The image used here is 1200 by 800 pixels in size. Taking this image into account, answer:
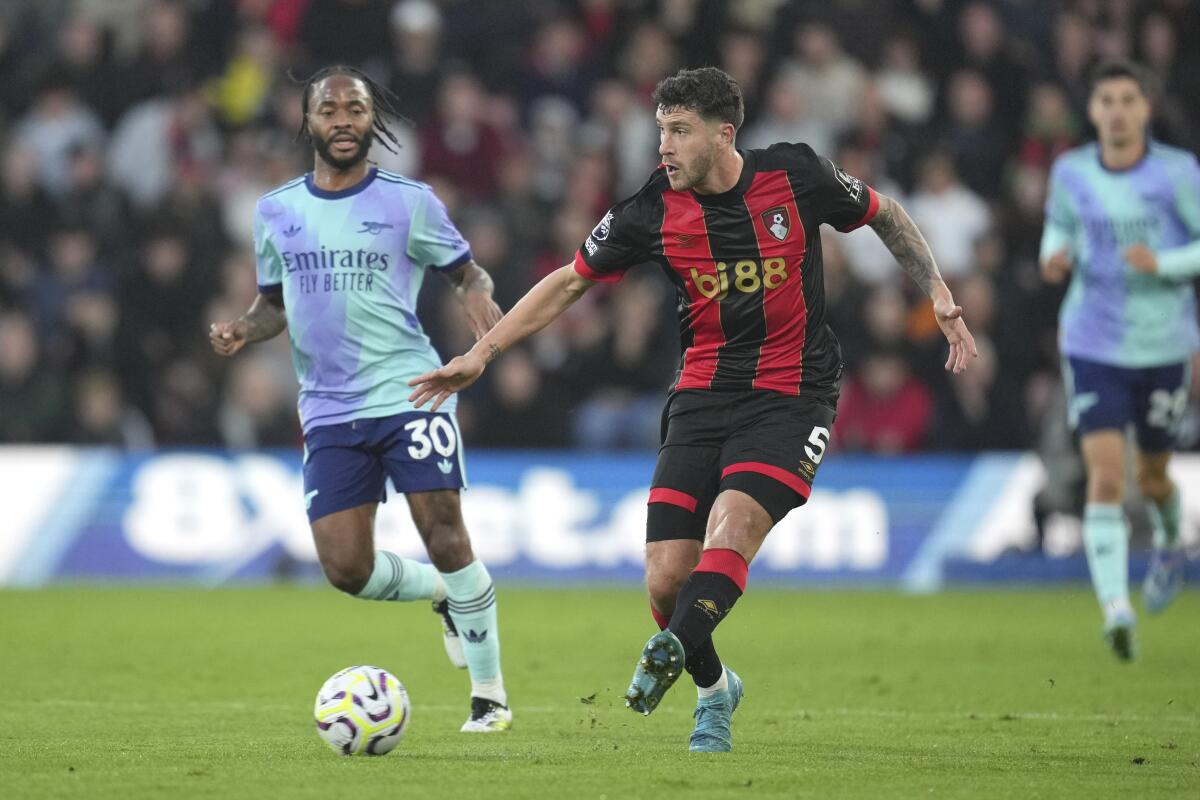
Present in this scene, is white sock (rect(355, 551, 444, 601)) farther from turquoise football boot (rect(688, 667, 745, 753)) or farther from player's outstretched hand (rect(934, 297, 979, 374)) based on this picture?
player's outstretched hand (rect(934, 297, 979, 374))

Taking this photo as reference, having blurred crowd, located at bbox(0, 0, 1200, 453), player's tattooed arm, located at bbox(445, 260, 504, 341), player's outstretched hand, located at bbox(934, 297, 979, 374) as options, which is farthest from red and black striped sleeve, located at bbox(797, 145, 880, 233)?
blurred crowd, located at bbox(0, 0, 1200, 453)

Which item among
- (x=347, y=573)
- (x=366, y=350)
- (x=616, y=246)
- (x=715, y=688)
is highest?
(x=616, y=246)

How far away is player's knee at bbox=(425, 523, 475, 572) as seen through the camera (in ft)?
26.3

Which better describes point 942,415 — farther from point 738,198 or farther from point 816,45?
point 738,198

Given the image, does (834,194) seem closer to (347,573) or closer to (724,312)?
(724,312)

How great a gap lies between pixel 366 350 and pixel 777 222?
197 cm

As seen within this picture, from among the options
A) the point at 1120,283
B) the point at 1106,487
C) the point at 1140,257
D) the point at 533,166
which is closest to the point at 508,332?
the point at 1140,257

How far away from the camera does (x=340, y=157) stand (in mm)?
8188

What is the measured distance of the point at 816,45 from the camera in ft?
61.6

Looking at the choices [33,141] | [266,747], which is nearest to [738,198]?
[266,747]

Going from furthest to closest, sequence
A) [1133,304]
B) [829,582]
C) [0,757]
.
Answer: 1. [829,582]
2. [1133,304]
3. [0,757]

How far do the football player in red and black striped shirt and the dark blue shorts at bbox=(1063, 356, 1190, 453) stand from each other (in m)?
3.49

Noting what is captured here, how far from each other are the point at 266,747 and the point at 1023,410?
10.9m

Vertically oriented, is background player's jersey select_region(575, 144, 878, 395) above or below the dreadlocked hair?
below
